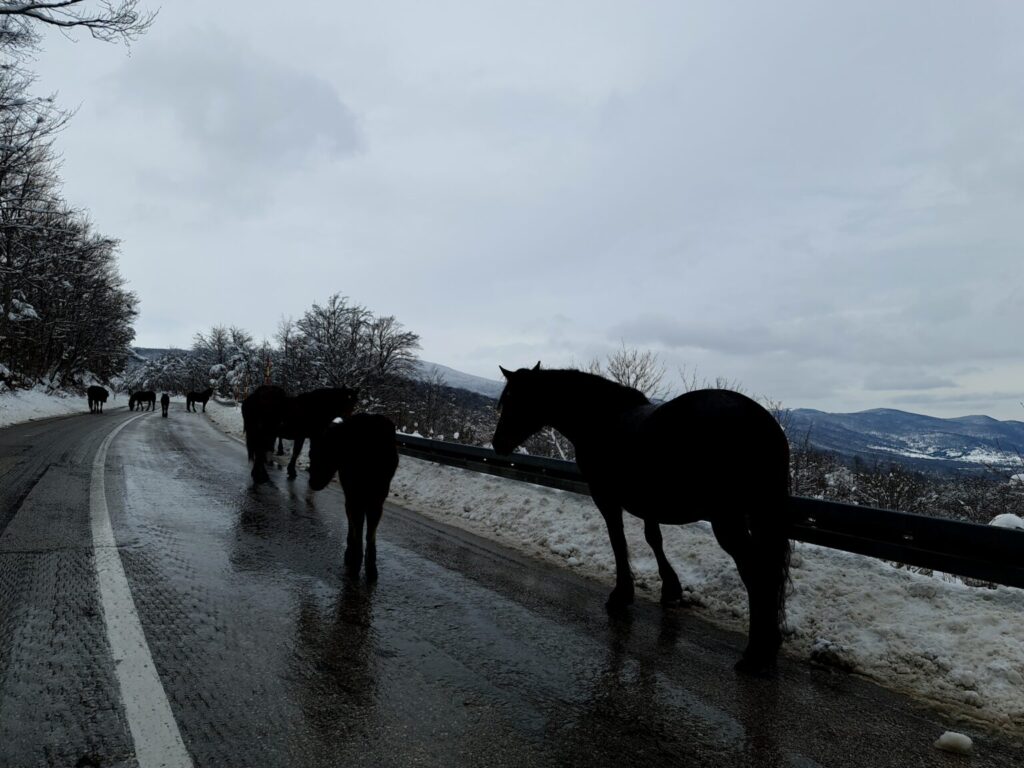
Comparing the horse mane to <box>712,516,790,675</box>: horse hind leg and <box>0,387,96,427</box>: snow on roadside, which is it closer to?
<box>712,516,790,675</box>: horse hind leg

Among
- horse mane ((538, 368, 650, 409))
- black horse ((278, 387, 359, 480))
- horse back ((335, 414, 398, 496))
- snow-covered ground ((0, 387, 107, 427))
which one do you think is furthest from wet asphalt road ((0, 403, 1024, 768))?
snow-covered ground ((0, 387, 107, 427))

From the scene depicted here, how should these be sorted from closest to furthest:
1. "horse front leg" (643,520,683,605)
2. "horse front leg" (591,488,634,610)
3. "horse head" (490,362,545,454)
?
1. "horse front leg" (591,488,634,610)
2. "horse front leg" (643,520,683,605)
3. "horse head" (490,362,545,454)

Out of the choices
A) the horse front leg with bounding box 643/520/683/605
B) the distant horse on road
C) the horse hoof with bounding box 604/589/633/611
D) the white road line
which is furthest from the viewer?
the distant horse on road

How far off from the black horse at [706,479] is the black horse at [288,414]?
5.91m

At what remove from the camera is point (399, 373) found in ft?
167

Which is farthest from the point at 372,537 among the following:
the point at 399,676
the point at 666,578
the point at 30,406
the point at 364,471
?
the point at 30,406

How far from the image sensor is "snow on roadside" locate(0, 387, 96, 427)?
2387cm

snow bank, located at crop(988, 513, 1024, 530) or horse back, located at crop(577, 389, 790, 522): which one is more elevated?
horse back, located at crop(577, 389, 790, 522)

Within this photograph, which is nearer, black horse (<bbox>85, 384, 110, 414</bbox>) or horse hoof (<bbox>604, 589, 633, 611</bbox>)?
horse hoof (<bbox>604, 589, 633, 611</bbox>)

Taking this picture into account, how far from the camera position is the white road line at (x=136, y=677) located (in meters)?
2.15

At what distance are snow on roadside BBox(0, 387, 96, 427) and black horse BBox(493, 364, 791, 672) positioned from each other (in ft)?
84.3

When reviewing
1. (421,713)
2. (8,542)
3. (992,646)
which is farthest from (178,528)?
(992,646)

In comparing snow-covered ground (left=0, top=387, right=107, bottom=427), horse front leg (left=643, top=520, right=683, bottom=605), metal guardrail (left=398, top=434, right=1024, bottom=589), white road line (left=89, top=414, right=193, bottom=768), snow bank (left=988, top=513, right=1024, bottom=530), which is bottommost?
snow-covered ground (left=0, top=387, right=107, bottom=427)

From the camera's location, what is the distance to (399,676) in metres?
2.96
